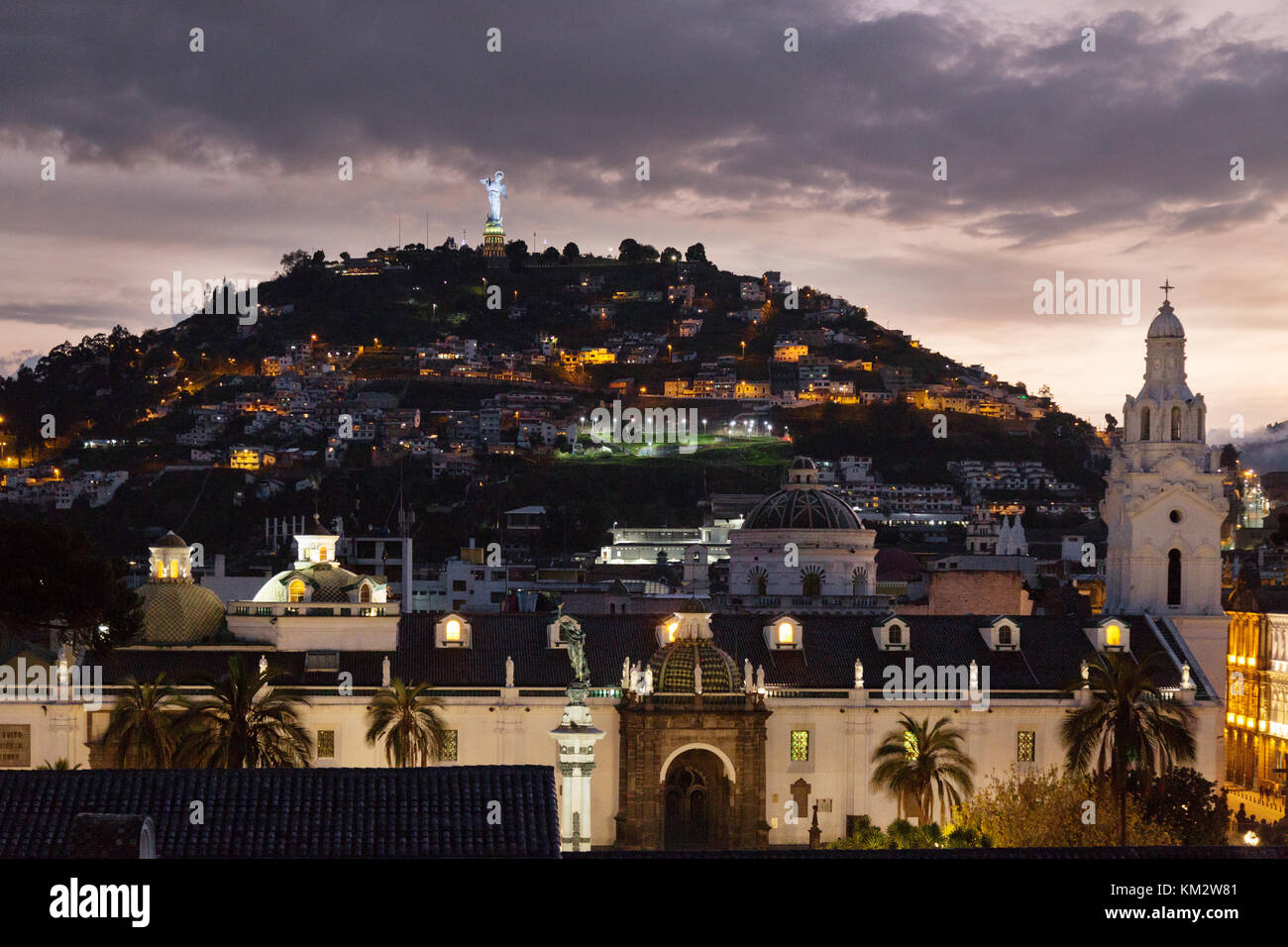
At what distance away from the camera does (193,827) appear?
35.2 m

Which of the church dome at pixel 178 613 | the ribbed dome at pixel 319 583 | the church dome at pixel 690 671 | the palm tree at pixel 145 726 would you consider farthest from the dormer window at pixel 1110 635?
the palm tree at pixel 145 726

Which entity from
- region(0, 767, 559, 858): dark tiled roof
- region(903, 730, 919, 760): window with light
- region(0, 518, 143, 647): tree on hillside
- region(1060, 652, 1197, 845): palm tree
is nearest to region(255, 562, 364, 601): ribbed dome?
region(0, 518, 143, 647): tree on hillside

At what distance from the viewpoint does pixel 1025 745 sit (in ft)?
230

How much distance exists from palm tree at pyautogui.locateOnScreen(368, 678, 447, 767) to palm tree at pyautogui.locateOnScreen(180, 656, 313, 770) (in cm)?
→ 318

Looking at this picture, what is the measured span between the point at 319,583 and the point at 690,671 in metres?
16.3

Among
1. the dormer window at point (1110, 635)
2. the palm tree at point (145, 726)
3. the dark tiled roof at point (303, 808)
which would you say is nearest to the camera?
the dark tiled roof at point (303, 808)

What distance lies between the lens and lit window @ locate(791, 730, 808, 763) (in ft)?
227

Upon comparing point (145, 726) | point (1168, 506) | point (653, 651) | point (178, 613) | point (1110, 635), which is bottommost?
point (145, 726)

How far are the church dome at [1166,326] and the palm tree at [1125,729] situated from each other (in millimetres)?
21471

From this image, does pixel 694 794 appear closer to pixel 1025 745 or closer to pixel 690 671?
pixel 690 671

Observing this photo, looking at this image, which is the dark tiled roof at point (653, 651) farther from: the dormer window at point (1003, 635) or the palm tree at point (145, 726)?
the palm tree at point (145, 726)

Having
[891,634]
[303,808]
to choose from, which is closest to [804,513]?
[891,634]

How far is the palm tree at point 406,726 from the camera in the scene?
2490 inches
